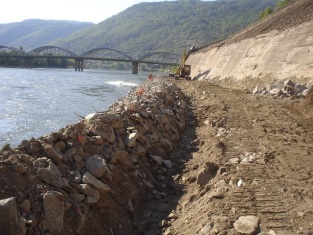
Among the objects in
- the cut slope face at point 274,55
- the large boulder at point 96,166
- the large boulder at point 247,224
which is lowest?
the large boulder at point 247,224

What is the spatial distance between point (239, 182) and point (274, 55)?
52.5 feet

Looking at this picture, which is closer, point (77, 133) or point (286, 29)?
point (77, 133)

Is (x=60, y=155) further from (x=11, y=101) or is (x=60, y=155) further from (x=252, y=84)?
(x=11, y=101)

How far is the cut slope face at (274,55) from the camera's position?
1703cm

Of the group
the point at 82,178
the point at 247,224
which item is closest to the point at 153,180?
the point at 82,178

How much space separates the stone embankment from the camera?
401 cm

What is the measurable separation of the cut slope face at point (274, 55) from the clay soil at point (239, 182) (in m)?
8.27

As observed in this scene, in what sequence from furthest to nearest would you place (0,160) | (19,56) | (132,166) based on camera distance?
(19,56), (132,166), (0,160)

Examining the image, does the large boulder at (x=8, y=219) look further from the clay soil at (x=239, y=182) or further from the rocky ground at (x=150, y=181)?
the clay soil at (x=239, y=182)

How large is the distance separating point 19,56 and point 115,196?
94.7m

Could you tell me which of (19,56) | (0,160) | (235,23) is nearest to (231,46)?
(0,160)

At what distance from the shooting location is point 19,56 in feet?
302

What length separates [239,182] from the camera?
520 cm

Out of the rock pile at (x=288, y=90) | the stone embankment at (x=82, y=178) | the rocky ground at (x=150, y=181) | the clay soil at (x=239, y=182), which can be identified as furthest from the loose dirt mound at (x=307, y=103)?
the stone embankment at (x=82, y=178)
